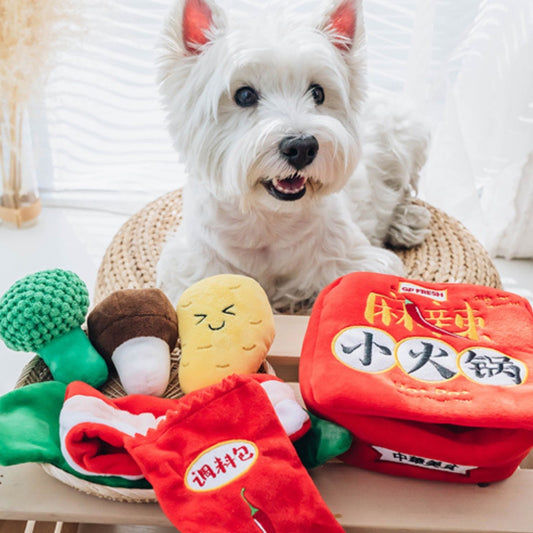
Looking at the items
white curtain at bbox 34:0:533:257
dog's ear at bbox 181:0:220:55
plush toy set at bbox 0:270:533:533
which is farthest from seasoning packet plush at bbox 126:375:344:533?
white curtain at bbox 34:0:533:257

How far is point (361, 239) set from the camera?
1470 mm

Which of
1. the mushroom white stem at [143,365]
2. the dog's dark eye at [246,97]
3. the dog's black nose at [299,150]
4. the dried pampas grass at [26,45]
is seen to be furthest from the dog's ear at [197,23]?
the dried pampas grass at [26,45]

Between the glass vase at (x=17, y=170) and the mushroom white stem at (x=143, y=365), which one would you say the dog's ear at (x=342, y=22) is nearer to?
the mushroom white stem at (x=143, y=365)

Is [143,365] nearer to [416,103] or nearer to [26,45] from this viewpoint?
[26,45]

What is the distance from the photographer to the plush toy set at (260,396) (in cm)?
74

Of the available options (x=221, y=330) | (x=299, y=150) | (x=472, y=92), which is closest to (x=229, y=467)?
(x=221, y=330)

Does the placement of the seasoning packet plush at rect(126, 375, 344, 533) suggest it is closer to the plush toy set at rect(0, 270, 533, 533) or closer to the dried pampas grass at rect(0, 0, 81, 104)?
the plush toy set at rect(0, 270, 533, 533)

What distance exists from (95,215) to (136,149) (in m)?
0.31

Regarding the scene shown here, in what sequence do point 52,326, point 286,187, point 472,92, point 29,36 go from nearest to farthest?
point 52,326 < point 286,187 < point 29,36 < point 472,92

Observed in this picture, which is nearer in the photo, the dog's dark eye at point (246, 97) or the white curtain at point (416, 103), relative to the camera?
the dog's dark eye at point (246, 97)

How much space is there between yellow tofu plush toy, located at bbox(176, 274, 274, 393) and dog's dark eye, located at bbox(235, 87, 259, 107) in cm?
33

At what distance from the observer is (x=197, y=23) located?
1128mm

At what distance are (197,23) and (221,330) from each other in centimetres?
56

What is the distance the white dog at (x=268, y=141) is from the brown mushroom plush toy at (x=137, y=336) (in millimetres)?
279
